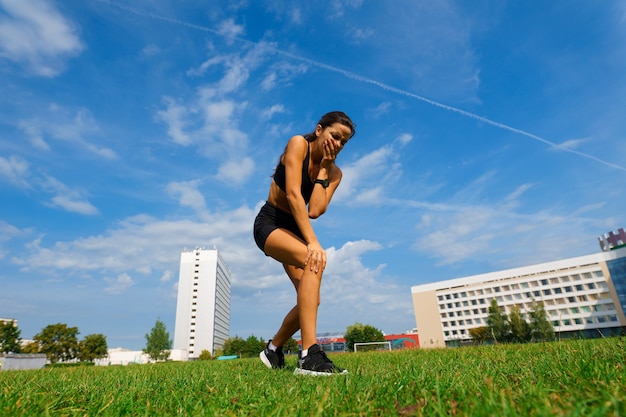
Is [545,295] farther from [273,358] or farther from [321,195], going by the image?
[321,195]

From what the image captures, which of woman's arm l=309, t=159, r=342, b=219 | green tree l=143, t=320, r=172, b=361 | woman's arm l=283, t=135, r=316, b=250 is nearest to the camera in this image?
woman's arm l=283, t=135, r=316, b=250

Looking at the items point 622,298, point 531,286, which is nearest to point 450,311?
point 531,286

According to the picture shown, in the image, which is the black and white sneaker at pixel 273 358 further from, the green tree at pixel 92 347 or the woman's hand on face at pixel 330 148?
the green tree at pixel 92 347

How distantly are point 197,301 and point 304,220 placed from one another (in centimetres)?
13915

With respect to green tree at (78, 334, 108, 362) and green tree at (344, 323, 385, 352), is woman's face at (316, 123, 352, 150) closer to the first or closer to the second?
green tree at (78, 334, 108, 362)

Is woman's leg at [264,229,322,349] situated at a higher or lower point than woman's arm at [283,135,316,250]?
lower

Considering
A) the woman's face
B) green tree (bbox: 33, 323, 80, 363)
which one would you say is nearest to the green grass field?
the woman's face

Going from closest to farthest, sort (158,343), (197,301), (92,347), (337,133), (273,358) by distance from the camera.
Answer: (337,133), (273,358), (92,347), (158,343), (197,301)

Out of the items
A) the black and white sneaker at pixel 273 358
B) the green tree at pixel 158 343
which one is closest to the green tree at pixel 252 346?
the green tree at pixel 158 343

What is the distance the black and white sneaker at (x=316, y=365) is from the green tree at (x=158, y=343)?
7845cm

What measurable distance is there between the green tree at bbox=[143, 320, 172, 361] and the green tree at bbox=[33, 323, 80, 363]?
23930 millimetres

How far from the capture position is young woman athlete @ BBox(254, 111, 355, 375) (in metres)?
3.24

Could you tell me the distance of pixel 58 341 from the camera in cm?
4581

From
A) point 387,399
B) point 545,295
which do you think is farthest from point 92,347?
point 545,295
